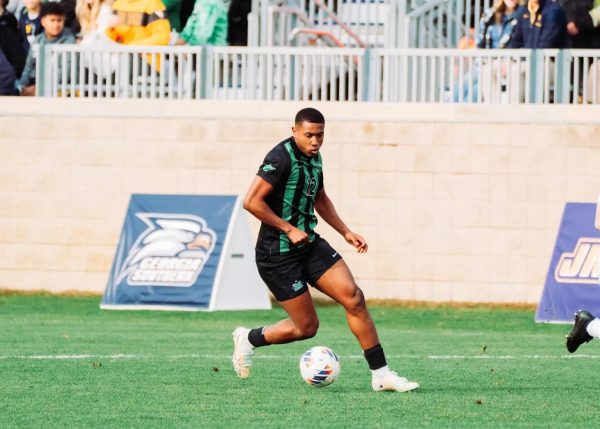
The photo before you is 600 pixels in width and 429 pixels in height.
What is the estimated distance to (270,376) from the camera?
11.6 metres

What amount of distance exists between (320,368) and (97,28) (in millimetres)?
12063

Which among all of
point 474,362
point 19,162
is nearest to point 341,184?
point 19,162

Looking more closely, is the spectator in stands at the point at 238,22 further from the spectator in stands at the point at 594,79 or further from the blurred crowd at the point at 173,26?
the spectator in stands at the point at 594,79

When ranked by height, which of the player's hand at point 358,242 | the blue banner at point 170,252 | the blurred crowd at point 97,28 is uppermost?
the blurred crowd at point 97,28

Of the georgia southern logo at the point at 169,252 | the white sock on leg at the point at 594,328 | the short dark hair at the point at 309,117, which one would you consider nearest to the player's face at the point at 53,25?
the georgia southern logo at the point at 169,252

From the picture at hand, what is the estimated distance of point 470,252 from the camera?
19.8 m

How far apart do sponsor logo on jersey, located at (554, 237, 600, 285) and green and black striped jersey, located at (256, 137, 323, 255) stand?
25.0 ft

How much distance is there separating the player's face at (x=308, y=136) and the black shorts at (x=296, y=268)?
2.31 ft

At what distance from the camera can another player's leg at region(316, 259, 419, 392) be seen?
10.6 metres

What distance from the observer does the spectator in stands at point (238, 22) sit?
22.2 m

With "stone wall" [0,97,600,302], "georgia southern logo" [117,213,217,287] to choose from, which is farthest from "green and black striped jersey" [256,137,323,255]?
"stone wall" [0,97,600,302]

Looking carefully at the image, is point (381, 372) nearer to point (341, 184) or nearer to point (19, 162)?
point (341, 184)

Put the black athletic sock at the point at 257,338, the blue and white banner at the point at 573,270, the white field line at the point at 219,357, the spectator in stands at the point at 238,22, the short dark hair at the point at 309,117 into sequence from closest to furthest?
the short dark hair at the point at 309,117
the black athletic sock at the point at 257,338
the white field line at the point at 219,357
the blue and white banner at the point at 573,270
the spectator in stands at the point at 238,22

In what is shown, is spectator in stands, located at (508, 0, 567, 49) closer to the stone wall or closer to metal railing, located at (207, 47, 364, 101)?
the stone wall
